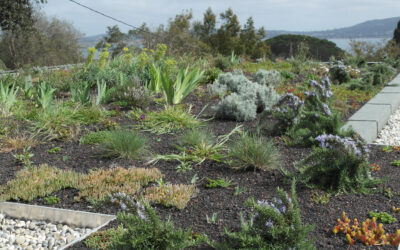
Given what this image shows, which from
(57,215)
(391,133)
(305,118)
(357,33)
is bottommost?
(391,133)

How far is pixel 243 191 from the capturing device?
142 inches

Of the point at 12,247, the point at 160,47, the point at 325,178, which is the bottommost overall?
the point at 12,247

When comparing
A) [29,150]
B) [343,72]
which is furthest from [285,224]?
[343,72]

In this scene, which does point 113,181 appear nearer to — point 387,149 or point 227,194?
point 227,194

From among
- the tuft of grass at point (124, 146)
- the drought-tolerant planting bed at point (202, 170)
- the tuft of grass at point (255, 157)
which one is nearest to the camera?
the drought-tolerant planting bed at point (202, 170)

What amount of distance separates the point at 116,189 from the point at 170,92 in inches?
146

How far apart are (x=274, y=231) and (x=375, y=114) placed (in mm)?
4696

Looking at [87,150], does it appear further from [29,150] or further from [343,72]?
[343,72]

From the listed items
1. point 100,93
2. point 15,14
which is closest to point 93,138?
point 100,93

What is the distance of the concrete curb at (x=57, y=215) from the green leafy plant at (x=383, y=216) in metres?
1.91

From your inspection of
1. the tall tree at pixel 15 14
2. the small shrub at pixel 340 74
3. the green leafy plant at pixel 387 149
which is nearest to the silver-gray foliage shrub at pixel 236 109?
the green leafy plant at pixel 387 149

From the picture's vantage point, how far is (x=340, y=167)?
3541 millimetres

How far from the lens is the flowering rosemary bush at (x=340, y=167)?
3498mm

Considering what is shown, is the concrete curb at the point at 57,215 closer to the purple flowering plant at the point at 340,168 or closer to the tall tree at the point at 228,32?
the purple flowering plant at the point at 340,168
